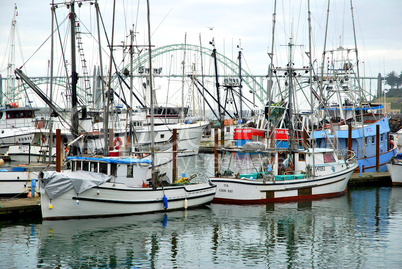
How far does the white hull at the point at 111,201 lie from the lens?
23.1m

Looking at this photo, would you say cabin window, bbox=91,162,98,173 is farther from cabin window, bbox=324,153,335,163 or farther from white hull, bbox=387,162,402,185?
white hull, bbox=387,162,402,185

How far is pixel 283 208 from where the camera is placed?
90.4 ft

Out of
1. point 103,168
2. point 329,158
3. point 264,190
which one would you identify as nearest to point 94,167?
point 103,168

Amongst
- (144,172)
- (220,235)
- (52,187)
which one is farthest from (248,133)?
(52,187)

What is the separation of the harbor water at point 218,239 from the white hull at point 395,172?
7.79 meters

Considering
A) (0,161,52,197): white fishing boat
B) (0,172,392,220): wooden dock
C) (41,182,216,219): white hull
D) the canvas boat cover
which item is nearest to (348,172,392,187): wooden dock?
(41,182,216,219): white hull

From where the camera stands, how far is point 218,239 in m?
21.5

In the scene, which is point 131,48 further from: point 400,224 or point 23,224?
point 400,224

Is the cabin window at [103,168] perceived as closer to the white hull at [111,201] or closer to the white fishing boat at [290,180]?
the white hull at [111,201]

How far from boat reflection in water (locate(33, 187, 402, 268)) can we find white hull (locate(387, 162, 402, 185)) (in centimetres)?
751

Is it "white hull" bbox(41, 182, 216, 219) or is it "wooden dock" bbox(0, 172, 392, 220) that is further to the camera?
"wooden dock" bbox(0, 172, 392, 220)

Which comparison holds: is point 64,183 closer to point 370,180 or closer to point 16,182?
point 16,182

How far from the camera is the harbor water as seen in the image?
1841cm

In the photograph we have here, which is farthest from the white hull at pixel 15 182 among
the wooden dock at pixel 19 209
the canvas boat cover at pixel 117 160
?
the canvas boat cover at pixel 117 160
